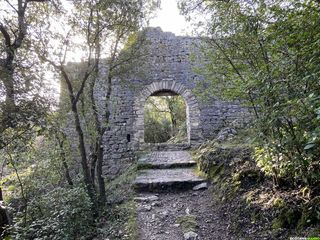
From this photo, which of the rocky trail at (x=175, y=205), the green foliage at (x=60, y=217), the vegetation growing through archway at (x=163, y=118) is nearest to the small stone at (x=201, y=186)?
the rocky trail at (x=175, y=205)

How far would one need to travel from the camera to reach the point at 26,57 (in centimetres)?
368

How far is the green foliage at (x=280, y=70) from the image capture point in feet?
6.86

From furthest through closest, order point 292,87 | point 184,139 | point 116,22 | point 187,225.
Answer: point 184,139 → point 116,22 → point 187,225 → point 292,87

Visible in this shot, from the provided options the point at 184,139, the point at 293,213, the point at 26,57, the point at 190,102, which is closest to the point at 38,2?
the point at 26,57

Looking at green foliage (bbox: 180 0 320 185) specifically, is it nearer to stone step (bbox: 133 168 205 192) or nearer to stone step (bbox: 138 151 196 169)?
stone step (bbox: 133 168 205 192)

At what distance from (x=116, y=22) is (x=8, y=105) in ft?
8.36

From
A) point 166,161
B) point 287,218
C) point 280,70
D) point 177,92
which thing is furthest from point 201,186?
point 177,92

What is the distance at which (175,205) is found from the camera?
4.32m

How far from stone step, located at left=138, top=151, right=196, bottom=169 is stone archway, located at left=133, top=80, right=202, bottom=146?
2.89ft

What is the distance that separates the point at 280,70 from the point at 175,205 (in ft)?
9.45

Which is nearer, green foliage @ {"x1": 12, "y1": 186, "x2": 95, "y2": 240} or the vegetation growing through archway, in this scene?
green foliage @ {"x1": 12, "y1": 186, "x2": 95, "y2": 240}

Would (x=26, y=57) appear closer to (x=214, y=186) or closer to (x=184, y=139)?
(x=214, y=186)

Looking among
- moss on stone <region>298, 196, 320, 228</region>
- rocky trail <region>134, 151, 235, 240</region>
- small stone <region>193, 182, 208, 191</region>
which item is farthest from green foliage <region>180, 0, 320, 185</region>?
small stone <region>193, 182, 208, 191</region>

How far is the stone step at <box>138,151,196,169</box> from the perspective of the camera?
6355 millimetres
